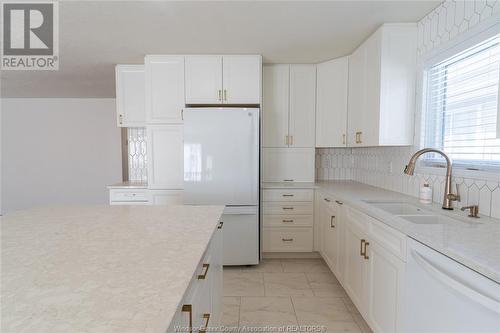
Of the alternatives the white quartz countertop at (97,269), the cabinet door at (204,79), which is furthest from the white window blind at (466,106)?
the cabinet door at (204,79)

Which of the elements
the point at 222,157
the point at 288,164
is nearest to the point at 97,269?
the point at 222,157

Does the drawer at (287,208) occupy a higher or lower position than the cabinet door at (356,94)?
lower

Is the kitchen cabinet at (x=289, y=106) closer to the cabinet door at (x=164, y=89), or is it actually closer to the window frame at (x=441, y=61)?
the cabinet door at (x=164, y=89)

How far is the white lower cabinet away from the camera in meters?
0.72

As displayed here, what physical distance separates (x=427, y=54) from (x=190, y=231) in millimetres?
2096

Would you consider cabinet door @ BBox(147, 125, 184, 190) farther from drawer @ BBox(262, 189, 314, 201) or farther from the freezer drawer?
drawer @ BBox(262, 189, 314, 201)

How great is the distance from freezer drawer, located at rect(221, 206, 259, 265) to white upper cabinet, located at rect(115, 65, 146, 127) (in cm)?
155

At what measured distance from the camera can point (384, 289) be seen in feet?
4.89

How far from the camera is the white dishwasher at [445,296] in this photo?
818mm

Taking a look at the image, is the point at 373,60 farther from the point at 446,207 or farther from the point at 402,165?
the point at 446,207

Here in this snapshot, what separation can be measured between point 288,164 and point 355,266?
1.46m

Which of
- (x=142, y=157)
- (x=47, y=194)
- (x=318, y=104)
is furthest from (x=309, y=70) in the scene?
(x=47, y=194)

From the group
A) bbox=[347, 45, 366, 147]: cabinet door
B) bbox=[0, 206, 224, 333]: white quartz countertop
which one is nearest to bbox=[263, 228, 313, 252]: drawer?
bbox=[347, 45, 366, 147]: cabinet door

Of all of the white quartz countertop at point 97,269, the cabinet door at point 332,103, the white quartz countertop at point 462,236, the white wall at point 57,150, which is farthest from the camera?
the white wall at point 57,150
